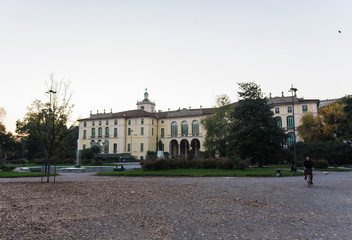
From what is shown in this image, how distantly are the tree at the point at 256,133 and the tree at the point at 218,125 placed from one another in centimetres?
790

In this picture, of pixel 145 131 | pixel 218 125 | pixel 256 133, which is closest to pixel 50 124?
pixel 256 133

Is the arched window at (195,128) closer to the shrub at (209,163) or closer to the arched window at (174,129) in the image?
the arched window at (174,129)

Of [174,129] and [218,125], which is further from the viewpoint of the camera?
[174,129]

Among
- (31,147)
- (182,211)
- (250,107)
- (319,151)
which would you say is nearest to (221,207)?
(182,211)

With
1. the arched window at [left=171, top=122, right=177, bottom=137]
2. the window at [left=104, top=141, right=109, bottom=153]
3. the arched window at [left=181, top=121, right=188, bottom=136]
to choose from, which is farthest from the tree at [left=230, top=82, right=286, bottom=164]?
the window at [left=104, top=141, right=109, bottom=153]

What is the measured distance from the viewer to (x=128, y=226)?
17.6 ft

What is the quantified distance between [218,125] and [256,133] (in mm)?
12499

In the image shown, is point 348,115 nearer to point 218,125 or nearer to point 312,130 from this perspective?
point 312,130

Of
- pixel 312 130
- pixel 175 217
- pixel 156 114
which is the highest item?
pixel 156 114

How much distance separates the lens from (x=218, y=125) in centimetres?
4303

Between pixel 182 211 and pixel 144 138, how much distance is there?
60.4 meters

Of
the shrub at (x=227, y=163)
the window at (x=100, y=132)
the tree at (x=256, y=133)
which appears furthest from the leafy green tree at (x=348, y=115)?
the window at (x=100, y=132)

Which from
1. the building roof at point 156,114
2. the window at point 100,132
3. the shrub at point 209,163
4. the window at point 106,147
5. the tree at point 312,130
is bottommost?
the shrub at point 209,163

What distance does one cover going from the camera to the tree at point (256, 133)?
30781 millimetres
